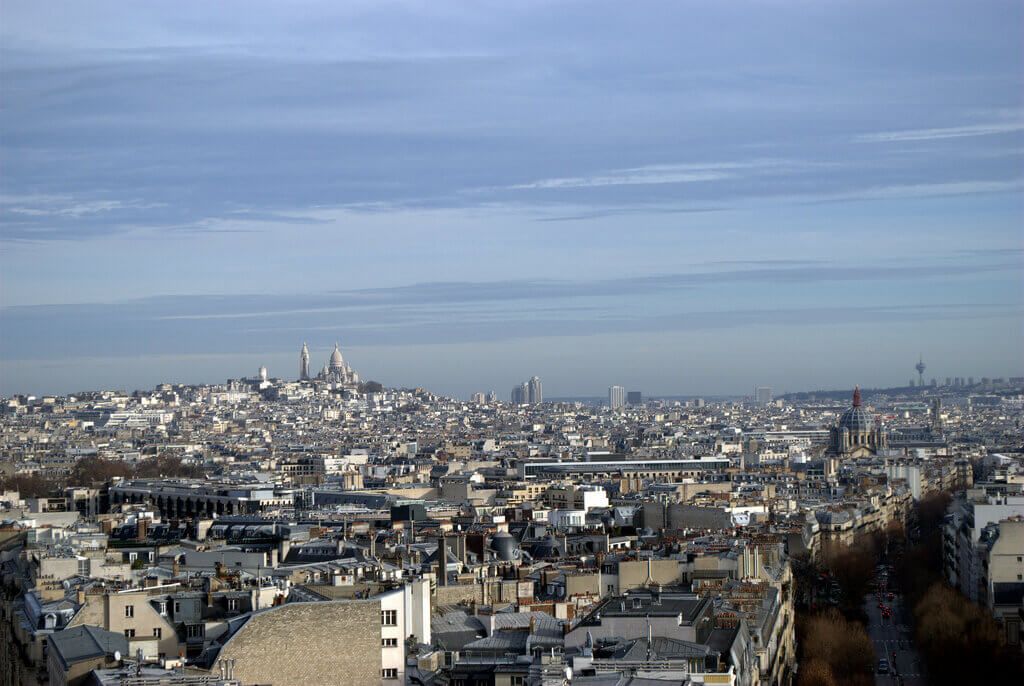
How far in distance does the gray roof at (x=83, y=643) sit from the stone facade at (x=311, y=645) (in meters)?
1.99

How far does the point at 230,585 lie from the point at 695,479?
241ft

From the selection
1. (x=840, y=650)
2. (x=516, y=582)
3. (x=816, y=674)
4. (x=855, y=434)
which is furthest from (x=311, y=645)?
(x=855, y=434)

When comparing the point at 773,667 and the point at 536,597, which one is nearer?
the point at 773,667

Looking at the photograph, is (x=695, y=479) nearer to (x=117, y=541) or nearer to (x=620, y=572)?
(x=117, y=541)

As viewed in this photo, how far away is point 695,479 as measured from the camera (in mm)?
101000

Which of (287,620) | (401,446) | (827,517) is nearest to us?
(287,620)

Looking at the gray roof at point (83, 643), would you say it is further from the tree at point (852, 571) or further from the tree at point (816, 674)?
the tree at point (852, 571)

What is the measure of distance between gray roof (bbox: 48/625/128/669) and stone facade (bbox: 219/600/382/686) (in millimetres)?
1992

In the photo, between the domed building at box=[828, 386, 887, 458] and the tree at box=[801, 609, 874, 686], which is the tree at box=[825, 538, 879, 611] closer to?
the tree at box=[801, 609, 874, 686]

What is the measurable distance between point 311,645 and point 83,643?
11.1 feet

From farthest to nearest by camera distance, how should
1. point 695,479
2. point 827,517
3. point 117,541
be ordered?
point 695,479 → point 827,517 → point 117,541

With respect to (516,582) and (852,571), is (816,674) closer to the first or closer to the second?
(516,582)

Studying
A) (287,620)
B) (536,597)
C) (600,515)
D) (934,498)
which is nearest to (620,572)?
(536,597)

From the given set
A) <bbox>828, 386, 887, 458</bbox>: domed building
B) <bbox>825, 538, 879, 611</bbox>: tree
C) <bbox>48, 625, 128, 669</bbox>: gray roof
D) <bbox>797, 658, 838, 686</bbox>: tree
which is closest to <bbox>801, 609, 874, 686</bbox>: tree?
<bbox>797, 658, 838, 686</bbox>: tree
